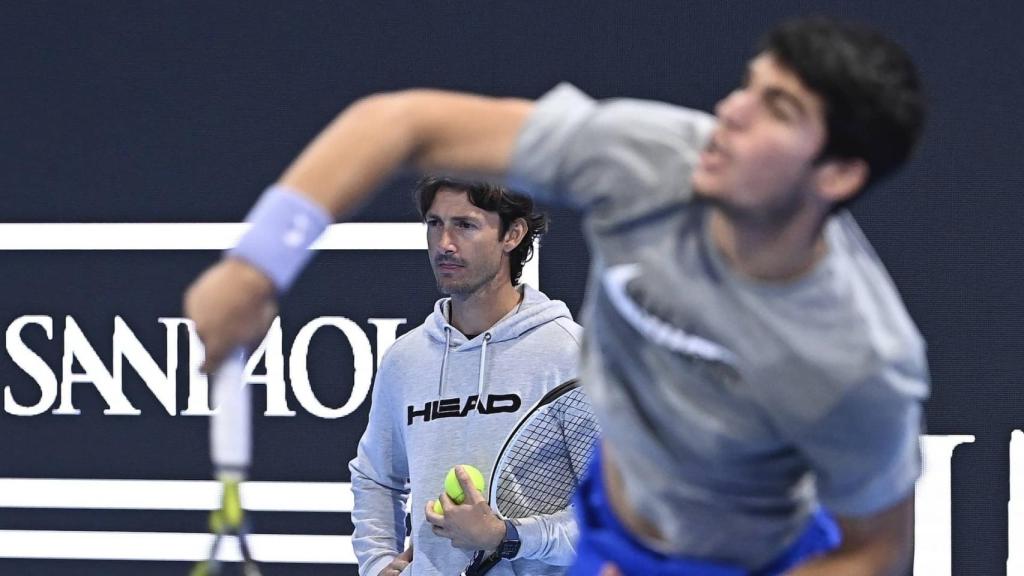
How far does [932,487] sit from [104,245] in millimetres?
2194

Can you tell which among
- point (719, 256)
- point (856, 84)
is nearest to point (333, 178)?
point (719, 256)

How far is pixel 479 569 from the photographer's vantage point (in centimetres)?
261

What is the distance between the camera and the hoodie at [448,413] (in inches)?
105

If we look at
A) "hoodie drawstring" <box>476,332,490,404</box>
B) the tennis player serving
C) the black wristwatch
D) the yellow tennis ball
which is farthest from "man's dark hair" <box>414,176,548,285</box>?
the tennis player serving

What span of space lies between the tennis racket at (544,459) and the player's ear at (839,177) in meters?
1.28

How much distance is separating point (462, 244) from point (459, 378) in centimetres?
26

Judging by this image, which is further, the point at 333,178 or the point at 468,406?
the point at 468,406

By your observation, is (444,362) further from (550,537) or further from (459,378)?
(550,537)

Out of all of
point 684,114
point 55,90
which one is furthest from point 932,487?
point 55,90

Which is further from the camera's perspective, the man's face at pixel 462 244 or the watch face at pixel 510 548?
the man's face at pixel 462 244

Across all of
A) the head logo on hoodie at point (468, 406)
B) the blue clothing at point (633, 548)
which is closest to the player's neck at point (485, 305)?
the head logo on hoodie at point (468, 406)

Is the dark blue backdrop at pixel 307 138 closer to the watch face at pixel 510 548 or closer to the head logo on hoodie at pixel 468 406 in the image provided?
the head logo on hoodie at pixel 468 406

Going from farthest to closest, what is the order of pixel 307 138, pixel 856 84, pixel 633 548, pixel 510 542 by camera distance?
1. pixel 307 138
2. pixel 510 542
3. pixel 633 548
4. pixel 856 84

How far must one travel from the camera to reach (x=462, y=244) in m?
2.75
